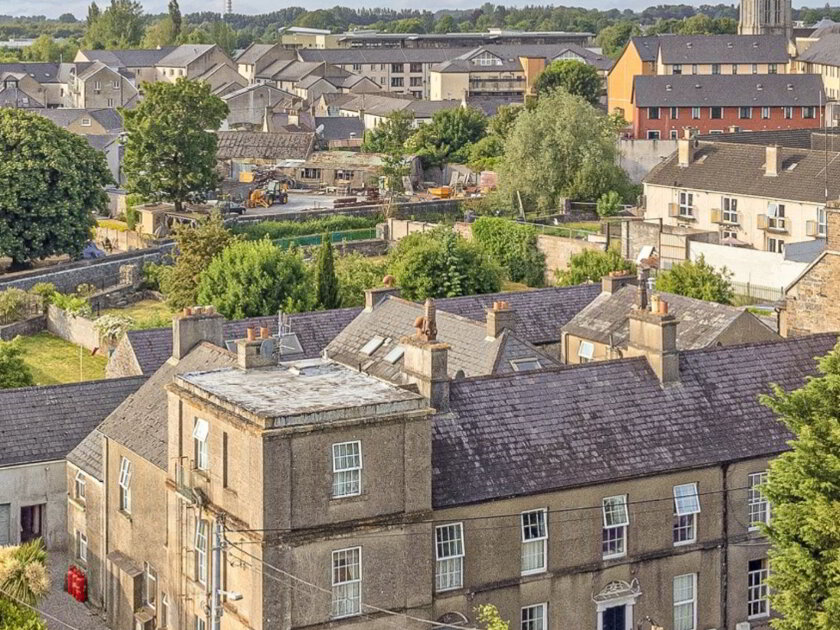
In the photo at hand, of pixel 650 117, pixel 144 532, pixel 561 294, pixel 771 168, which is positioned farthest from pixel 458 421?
pixel 650 117

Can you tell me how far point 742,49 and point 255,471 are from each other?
129m

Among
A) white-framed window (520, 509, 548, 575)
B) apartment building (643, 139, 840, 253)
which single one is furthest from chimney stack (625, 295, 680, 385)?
apartment building (643, 139, 840, 253)

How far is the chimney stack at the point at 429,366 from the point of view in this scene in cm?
3531

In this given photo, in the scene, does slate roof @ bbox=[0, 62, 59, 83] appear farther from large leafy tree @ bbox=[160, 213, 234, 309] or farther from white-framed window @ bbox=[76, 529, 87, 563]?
white-framed window @ bbox=[76, 529, 87, 563]

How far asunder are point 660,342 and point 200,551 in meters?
11.3

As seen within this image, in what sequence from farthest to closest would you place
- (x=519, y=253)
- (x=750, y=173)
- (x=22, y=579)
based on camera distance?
(x=750, y=173), (x=519, y=253), (x=22, y=579)

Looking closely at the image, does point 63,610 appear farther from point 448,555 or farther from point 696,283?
point 696,283

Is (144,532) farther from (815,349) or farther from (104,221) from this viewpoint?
(104,221)

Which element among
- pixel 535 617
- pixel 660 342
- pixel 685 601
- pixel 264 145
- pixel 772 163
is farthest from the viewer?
pixel 264 145

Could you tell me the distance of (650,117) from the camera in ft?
416

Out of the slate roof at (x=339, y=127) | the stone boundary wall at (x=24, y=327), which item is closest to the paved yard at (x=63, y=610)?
the stone boundary wall at (x=24, y=327)

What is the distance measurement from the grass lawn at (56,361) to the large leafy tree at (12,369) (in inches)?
358

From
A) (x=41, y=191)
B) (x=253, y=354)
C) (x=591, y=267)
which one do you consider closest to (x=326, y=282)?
(x=591, y=267)

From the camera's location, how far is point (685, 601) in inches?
1463
